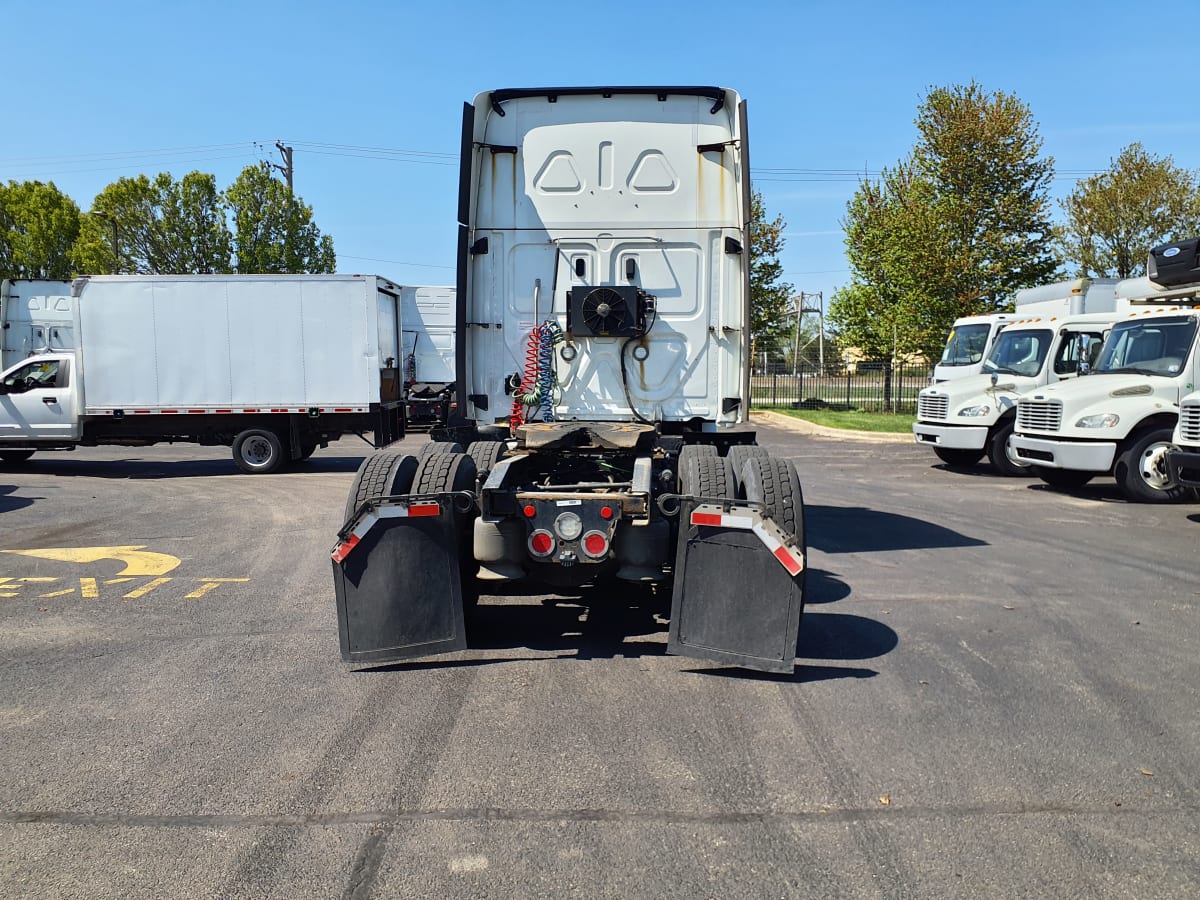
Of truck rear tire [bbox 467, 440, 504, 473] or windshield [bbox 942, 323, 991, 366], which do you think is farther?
windshield [bbox 942, 323, 991, 366]

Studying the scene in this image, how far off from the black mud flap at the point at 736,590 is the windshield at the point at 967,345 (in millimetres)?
13836

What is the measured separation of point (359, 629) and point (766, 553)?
2.27 meters

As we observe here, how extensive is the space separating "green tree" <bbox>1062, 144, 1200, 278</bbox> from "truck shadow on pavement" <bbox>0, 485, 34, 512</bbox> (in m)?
32.1

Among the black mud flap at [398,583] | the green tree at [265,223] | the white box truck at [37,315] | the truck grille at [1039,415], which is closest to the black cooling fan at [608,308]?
the black mud flap at [398,583]

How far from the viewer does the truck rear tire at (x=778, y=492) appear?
5.35 m

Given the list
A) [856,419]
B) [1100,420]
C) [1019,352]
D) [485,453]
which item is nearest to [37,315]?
[856,419]

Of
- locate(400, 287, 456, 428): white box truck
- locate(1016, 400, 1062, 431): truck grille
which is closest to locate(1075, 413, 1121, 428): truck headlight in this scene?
locate(1016, 400, 1062, 431): truck grille

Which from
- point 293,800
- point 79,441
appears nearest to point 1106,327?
point 293,800

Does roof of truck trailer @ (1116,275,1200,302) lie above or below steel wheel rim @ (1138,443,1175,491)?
above

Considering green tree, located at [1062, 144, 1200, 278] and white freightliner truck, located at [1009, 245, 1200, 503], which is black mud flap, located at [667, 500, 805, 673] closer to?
white freightliner truck, located at [1009, 245, 1200, 503]

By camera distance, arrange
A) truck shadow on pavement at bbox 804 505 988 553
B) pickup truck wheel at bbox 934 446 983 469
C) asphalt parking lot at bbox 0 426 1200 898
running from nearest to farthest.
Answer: asphalt parking lot at bbox 0 426 1200 898
truck shadow on pavement at bbox 804 505 988 553
pickup truck wheel at bbox 934 446 983 469

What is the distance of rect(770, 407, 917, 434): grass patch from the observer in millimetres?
23578

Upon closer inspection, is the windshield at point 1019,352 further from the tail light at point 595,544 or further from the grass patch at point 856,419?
the tail light at point 595,544

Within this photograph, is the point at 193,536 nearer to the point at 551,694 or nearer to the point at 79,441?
the point at 551,694
